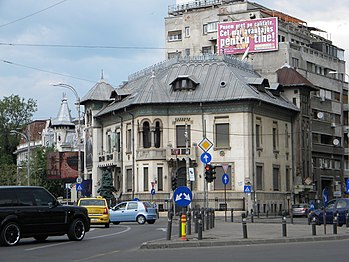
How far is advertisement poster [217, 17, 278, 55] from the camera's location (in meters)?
90.5

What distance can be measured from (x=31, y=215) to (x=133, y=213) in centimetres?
2564

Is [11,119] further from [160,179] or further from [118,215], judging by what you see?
[118,215]

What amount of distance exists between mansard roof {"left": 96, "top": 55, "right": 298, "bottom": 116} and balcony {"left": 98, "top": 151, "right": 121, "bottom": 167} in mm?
4381

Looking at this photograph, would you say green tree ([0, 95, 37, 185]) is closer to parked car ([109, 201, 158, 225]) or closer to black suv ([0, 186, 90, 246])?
parked car ([109, 201, 158, 225])

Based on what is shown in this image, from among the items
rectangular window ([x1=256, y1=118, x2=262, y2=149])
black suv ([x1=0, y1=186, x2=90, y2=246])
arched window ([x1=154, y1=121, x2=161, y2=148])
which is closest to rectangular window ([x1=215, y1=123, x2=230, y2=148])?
rectangular window ([x1=256, y1=118, x2=262, y2=149])

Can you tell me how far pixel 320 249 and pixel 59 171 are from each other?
78.7m

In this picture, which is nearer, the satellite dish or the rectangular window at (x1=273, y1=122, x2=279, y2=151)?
the rectangular window at (x1=273, y1=122, x2=279, y2=151)

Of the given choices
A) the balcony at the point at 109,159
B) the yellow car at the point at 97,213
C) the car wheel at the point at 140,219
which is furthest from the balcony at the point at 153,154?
the yellow car at the point at 97,213

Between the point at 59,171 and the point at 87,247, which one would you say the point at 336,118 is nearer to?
the point at 59,171

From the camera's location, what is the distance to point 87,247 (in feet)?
82.5

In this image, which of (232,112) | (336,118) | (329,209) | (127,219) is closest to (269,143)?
(232,112)

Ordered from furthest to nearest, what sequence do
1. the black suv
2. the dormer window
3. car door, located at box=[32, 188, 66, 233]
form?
the dormer window → car door, located at box=[32, 188, 66, 233] → the black suv

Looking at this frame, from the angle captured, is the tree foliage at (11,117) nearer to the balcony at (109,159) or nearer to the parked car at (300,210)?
the balcony at (109,159)

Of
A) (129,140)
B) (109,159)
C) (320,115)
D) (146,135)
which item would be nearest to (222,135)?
(146,135)
